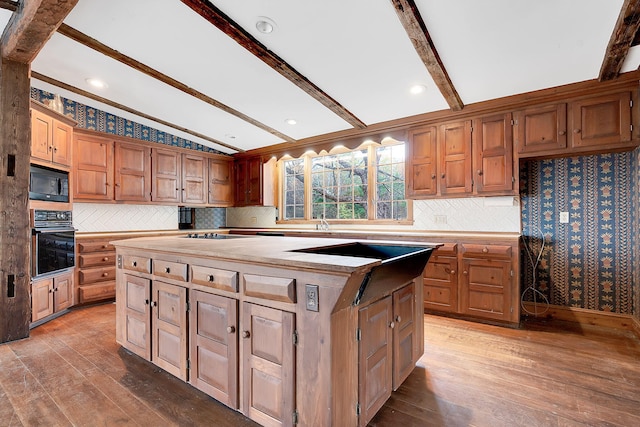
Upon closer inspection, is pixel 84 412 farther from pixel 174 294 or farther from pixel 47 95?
pixel 47 95

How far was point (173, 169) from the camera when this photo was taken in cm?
505

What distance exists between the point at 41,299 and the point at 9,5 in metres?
2.58

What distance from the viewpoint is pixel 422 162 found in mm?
3750

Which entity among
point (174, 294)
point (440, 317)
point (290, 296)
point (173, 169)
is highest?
point (173, 169)

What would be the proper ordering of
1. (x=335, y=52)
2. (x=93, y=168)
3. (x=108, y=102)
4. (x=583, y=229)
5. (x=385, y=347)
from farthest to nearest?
(x=93, y=168) < (x=108, y=102) < (x=583, y=229) < (x=335, y=52) < (x=385, y=347)

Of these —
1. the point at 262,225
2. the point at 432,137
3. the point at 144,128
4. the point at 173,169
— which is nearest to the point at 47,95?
the point at 144,128

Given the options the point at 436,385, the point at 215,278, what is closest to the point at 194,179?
the point at 215,278

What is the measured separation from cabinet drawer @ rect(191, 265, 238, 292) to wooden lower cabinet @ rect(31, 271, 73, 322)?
7.67 ft

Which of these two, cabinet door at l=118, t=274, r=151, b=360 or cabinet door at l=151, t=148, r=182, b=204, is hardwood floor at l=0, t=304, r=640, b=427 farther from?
cabinet door at l=151, t=148, r=182, b=204

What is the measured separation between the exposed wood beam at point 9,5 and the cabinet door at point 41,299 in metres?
2.35

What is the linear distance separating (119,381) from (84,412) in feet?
1.04

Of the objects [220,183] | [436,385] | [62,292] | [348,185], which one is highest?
[220,183]

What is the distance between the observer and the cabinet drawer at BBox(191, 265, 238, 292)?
5.39 feet

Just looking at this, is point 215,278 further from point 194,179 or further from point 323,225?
point 194,179
